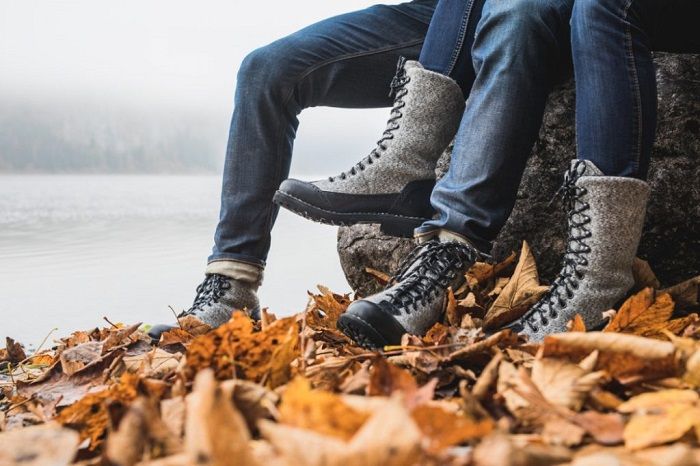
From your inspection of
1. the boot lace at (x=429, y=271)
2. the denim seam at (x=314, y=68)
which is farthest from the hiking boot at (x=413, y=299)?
the denim seam at (x=314, y=68)

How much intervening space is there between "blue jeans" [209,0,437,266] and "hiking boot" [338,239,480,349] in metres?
0.57

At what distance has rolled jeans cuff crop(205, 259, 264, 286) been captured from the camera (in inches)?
60.6

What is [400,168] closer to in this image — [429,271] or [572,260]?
[429,271]

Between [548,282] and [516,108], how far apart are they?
0.58 m

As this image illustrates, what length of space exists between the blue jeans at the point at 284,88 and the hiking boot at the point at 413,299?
0.57m

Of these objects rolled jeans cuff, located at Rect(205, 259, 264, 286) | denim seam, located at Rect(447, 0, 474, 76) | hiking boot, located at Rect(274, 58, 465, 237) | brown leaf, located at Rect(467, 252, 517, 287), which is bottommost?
rolled jeans cuff, located at Rect(205, 259, 264, 286)

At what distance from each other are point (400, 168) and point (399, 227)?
5.9 inches

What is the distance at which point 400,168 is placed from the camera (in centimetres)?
140

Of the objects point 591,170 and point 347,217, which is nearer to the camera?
point 591,170

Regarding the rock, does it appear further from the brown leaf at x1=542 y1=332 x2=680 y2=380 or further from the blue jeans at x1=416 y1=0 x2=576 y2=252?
the brown leaf at x1=542 y1=332 x2=680 y2=380

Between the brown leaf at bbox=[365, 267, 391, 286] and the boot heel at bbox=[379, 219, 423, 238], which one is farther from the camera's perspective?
the brown leaf at bbox=[365, 267, 391, 286]

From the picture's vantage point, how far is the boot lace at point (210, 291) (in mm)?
1499

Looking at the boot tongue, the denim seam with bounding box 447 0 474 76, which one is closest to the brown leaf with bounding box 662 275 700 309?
the boot tongue

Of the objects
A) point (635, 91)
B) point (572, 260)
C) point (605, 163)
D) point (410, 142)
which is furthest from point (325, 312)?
point (635, 91)
